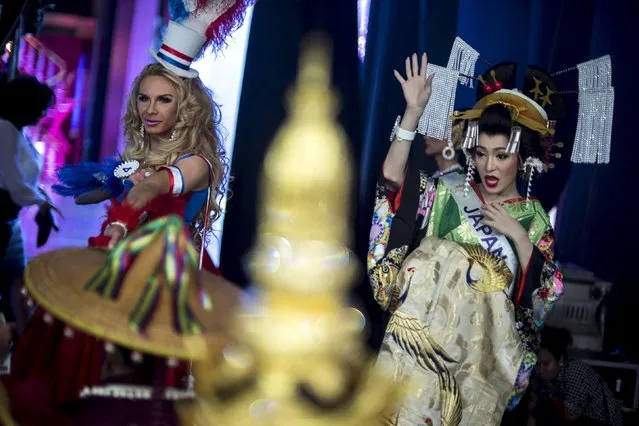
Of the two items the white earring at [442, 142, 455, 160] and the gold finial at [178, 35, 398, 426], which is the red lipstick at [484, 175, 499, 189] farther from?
the gold finial at [178, 35, 398, 426]

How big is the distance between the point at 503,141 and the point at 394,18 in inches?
49.2

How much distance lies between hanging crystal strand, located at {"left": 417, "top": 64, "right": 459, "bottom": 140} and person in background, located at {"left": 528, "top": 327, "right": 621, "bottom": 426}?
4.03 ft

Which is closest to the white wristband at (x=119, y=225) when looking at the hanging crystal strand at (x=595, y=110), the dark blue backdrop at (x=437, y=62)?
the dark blue backdrop at (x=437, y=62)

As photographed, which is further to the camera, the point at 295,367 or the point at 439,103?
the point at 439,103

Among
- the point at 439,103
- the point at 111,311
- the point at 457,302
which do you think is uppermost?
the point at 439,103

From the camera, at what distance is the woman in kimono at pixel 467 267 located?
3.27 meters

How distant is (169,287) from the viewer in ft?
5.67

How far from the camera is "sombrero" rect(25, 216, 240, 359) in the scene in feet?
5.49

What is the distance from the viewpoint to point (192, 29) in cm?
302

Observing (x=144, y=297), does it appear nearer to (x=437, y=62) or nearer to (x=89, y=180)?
(x=89, y=180)

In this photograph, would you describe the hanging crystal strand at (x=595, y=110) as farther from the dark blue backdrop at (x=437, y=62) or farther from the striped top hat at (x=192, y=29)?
the striped top hat at (x=192, y=29)

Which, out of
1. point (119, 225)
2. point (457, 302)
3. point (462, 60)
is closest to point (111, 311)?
point (119, 225)

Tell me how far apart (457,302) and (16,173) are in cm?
195

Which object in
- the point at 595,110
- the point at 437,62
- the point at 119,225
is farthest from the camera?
the point at 437,62
